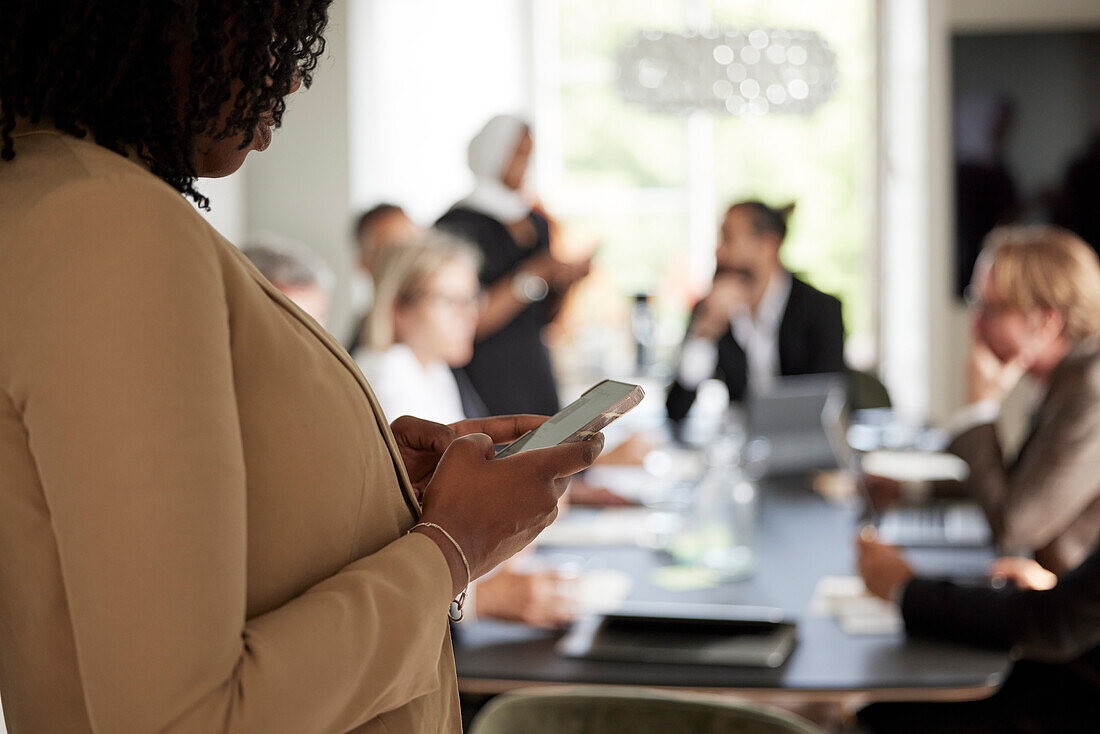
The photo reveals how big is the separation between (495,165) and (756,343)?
1.10 meters

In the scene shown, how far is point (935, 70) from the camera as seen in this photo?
5051 millimetres

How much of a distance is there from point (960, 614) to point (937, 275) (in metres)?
3.67

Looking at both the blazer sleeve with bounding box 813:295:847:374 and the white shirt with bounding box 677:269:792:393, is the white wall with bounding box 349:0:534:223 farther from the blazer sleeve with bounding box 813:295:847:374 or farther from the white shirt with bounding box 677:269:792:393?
the blazer sleeve with bounding box 813:295:847:374

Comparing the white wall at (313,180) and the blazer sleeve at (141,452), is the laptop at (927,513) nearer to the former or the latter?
the blazer sleeve at (141,452)

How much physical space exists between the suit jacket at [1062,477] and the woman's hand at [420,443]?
160 cm

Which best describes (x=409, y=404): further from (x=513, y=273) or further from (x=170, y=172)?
(x=170, y=172)

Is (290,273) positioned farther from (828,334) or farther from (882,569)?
(828,334)

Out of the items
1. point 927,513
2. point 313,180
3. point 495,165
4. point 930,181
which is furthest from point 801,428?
point 313,180

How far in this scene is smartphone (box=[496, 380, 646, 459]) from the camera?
79cm

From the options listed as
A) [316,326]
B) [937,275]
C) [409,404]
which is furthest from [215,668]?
[937,275]

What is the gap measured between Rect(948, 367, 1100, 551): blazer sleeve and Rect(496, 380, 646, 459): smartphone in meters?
1.57

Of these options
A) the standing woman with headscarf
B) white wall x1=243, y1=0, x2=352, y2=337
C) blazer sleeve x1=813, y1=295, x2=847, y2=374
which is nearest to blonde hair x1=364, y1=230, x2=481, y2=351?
the standing woman with headscarf

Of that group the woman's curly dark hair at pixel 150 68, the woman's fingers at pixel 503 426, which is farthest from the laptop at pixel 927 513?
the woman's curly dark hair at pixel 150 68

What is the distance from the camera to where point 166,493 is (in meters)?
0.53
